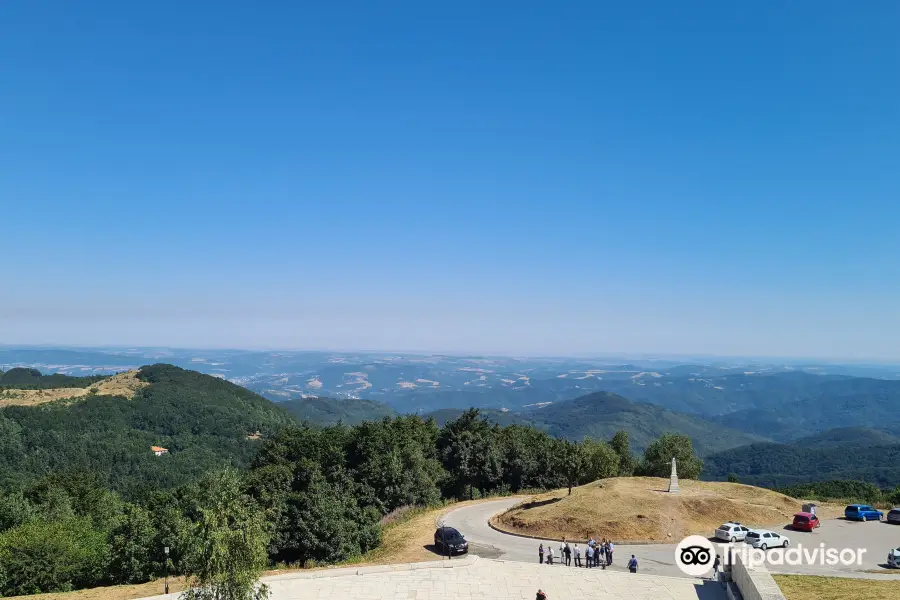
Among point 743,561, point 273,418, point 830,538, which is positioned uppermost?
point 743,561

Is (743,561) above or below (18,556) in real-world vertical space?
above

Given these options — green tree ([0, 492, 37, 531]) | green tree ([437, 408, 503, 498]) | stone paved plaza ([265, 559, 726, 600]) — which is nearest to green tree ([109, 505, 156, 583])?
stone paved plaza ([265, 559, 726, 600])

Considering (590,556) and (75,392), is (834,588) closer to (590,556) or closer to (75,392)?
(590,556)

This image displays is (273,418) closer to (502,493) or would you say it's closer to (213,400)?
(213,400)

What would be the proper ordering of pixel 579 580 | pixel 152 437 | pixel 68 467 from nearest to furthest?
1. pixel 579 580
2. pixel 68 467
3. pixel 152 437

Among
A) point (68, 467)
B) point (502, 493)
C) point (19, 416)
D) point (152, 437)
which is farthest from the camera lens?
point (152, 437)

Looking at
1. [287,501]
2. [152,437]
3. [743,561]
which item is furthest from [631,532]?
[152,437]

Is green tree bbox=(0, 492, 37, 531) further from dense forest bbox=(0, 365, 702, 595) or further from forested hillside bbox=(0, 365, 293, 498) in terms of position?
forested hillside bbox=(0, 365, 293, 498)
